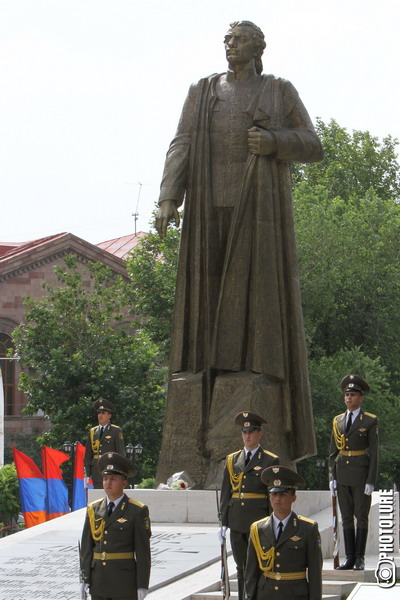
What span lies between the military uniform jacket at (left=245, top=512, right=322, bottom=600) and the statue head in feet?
27.4

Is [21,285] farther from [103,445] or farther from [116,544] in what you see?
[116,544]

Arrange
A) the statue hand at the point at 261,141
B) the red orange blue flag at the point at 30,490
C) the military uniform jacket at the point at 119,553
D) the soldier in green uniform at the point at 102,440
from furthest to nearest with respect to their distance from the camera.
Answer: the red orange blue flag at the point at 30,490, the soldier in green uniform at the point at 102,440, the statue hand at the point at 261,141, the military uniform jacket at the point at 119,553

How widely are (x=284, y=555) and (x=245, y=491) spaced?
2686 millimetres

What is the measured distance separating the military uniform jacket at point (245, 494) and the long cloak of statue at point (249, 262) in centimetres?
408

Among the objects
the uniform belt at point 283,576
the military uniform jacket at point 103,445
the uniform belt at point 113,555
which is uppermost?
the military uniform jacket at point 103,445

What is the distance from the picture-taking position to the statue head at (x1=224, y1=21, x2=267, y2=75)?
16.9m

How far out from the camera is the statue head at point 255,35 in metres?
16.9

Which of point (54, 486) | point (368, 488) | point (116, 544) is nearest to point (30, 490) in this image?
point (54, 486)

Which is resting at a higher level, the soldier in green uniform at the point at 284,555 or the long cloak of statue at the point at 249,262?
the long cloak of statue at the point at 249,262

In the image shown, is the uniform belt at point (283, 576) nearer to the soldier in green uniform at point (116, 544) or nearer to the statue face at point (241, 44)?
the soldier in green uniform at point (116, 544)

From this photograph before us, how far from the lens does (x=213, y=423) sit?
16.5 meters

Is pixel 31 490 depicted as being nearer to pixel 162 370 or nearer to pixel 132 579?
pixel 132 579

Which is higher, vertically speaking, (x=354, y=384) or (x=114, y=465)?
(x=354, y=384)

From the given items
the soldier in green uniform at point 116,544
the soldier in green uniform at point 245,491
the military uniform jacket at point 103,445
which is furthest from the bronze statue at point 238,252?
the soldier in green uniform at point 116,544
